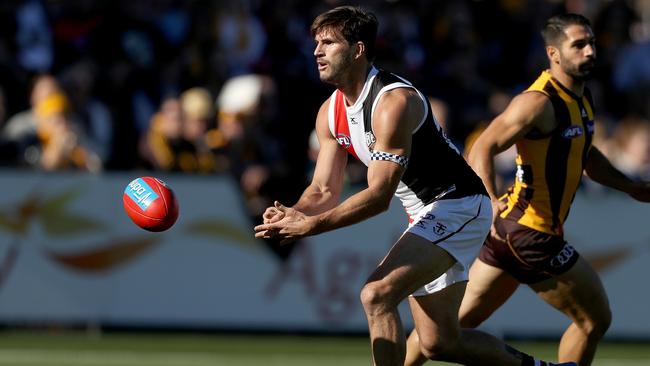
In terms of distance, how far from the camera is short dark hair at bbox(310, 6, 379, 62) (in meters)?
8.51

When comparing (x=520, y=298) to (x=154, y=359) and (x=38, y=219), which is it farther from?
(x=38, y=219)

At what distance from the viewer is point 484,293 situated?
31.7 ft

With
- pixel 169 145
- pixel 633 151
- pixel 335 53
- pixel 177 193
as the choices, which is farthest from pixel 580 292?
pixel 169 145

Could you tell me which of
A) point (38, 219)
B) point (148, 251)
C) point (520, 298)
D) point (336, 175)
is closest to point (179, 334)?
point (148, 251)

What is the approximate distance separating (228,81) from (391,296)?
8024 millimetres

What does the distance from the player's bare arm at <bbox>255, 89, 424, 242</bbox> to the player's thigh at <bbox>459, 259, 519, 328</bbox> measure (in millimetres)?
1655

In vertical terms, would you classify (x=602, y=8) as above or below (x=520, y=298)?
above

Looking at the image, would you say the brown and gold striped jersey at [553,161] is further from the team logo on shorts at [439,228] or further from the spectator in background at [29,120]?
the spectator in background at [29,120]

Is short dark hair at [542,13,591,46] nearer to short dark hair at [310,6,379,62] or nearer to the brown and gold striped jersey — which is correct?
the brown and gold striped jersey

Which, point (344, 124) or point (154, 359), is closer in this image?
point (344, 124)

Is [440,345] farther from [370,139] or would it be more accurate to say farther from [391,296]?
[370,139]

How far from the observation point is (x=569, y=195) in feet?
31.9

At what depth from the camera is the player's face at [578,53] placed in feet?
31.5

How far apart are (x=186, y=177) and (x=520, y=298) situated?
359 cm
